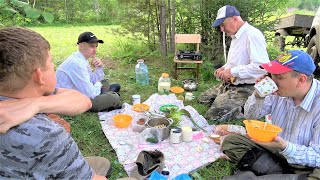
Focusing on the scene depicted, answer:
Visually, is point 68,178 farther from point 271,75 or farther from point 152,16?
point 152,16

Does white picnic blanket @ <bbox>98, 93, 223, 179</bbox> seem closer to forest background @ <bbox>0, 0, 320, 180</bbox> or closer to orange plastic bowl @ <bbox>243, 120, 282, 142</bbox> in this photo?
orange plastic bowl @ <bbox>243, 120, 282, 142</bbox>

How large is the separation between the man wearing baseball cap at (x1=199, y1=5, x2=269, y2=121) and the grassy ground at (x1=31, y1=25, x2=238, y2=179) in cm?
52

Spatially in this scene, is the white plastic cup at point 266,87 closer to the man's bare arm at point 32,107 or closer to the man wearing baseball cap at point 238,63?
the man wearing baseball cap at point 238,63

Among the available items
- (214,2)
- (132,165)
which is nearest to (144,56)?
(214,2)

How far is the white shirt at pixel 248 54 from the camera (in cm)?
390

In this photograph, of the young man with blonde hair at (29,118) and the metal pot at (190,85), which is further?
the metal pot at (190,85)

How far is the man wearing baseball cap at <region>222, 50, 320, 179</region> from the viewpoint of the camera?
89.9 inches

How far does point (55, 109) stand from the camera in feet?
4.90

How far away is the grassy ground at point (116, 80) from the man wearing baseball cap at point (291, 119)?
506 mm

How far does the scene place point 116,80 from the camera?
6117 mm

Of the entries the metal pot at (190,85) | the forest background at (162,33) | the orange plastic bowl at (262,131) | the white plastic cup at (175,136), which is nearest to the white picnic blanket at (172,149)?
the white plastic cup at (175,136)

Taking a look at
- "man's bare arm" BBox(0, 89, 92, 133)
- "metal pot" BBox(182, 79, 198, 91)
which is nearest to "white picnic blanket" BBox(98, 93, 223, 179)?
"metal pot" BBox(182, 79, 198, 91)

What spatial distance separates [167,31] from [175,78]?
1.92 metres

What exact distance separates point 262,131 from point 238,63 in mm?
1980
